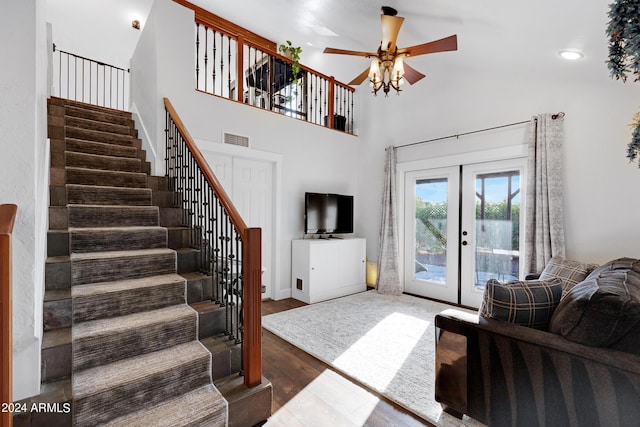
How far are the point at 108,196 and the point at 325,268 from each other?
293cm

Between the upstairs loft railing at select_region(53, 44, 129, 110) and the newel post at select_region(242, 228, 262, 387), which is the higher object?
the upstairs loft railing at select_region(53, 44, 129, 110)

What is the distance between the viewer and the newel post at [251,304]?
73.1 inches

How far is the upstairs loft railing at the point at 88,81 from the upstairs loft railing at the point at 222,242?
3860 mm

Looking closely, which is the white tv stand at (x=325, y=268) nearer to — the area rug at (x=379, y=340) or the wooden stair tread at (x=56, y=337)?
the area rug at (x=379, y=340)

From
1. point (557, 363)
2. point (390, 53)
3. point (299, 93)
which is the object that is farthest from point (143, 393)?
A: point (299, 93)

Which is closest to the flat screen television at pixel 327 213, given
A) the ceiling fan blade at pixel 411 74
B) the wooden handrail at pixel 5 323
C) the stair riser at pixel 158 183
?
the stair riser at pixel 158 183

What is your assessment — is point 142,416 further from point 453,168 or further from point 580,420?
point 453,168

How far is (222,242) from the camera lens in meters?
2.16

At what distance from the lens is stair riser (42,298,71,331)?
5.81 ft

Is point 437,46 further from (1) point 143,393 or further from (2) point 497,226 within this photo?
(1) point 143,393

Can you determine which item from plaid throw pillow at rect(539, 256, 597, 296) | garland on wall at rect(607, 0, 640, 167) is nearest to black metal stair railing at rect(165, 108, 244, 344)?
garland on wall at rect(607, 0, 640, 167)

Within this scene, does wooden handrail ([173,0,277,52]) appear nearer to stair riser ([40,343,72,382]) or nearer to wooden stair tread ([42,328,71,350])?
wooden stair tread ([42,328,71,350])

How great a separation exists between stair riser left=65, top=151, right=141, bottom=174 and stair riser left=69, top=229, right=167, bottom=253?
115 cm

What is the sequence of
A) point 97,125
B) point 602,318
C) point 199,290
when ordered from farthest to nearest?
point 97,125 → point 199,290 → point 602,318
